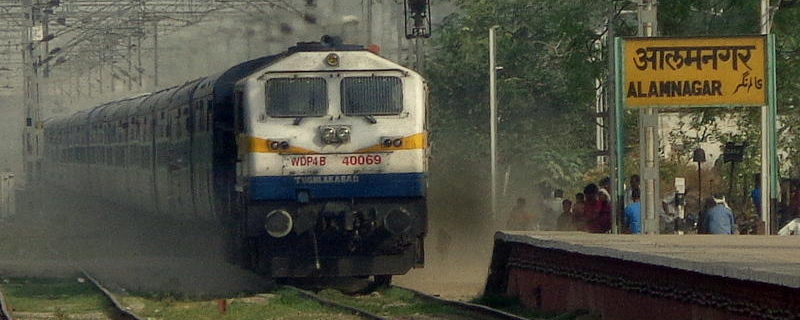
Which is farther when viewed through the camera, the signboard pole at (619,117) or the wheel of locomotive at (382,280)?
the wheel of locomotive at (382,280)

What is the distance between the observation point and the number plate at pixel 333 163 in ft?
60.7

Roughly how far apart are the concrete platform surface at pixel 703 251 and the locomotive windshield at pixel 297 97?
2613 millimetres

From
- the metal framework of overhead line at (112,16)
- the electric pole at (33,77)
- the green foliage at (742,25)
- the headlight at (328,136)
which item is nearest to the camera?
the headlight at (328,136)

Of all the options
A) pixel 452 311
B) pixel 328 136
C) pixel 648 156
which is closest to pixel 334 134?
pixel 328 136

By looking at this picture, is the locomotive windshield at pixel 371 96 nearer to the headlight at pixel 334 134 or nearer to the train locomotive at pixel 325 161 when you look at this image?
the train locomotive at pixel 325 161

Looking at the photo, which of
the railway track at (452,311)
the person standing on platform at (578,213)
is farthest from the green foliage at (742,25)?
the railway track at (452,311)

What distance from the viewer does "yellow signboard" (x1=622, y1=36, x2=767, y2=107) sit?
62.4 ft

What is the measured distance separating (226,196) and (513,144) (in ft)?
76.4

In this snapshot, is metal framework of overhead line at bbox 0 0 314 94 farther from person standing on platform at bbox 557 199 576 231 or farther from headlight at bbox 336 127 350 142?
headlight at bbox 336 127 350 142

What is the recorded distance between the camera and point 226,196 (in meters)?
19.9

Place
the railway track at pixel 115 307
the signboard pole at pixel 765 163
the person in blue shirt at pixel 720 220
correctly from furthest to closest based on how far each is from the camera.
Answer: the signboard pole at pixel 765 163, the person in blue shirt at pixel 720 220, the railway track at pixel 115 307

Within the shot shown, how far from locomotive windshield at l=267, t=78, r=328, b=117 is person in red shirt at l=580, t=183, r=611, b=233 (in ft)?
14.7

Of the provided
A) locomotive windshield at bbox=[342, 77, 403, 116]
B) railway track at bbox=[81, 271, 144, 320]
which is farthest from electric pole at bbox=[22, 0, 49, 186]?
locomotive windshield at bbox=[342, 77, 403, 116]

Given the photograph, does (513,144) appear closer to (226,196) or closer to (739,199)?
A: (739,199)
